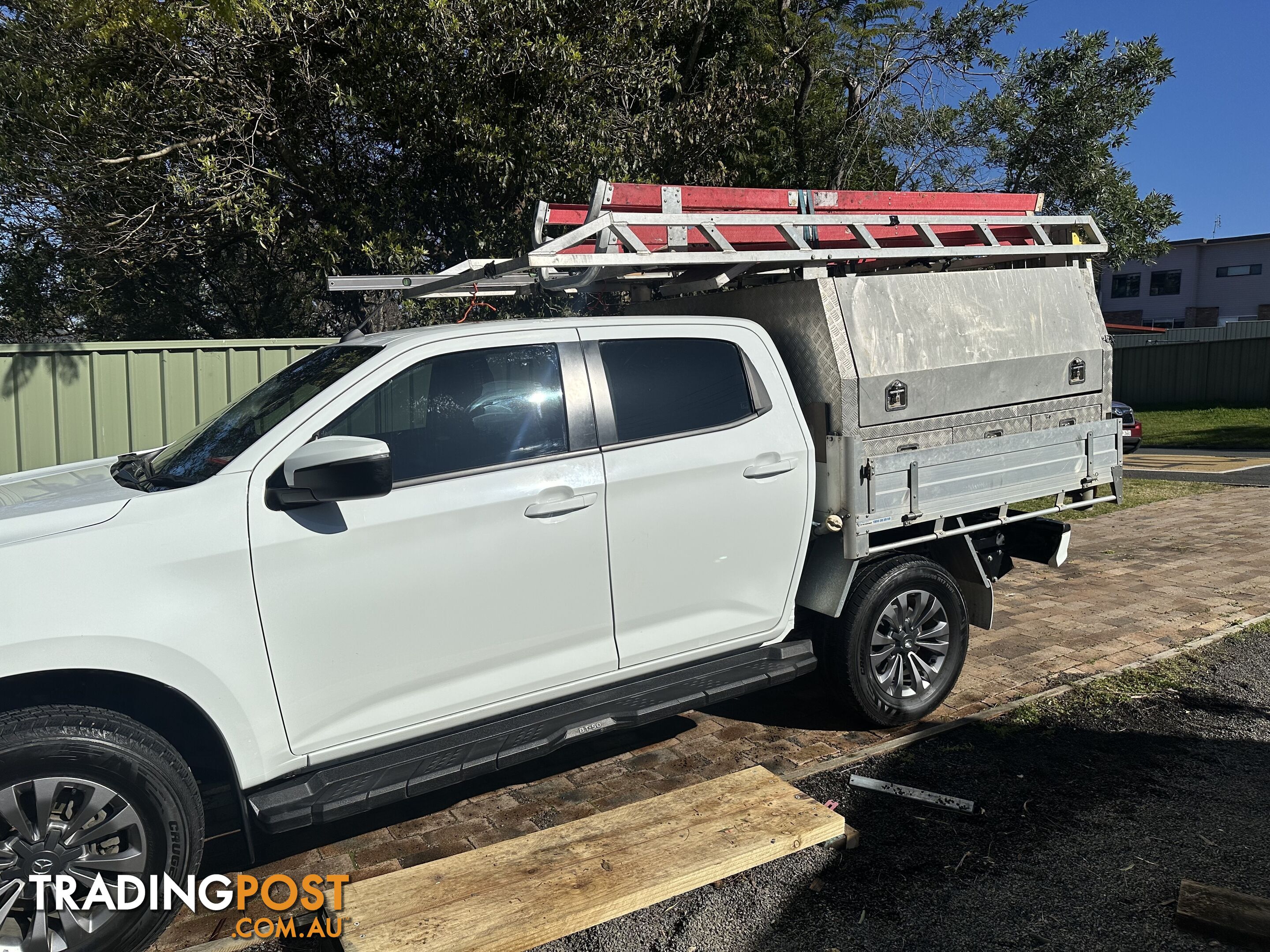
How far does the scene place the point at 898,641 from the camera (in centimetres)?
483

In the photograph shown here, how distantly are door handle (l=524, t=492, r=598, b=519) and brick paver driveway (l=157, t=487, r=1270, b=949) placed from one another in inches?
53.5

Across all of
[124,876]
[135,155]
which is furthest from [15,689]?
[135,155]

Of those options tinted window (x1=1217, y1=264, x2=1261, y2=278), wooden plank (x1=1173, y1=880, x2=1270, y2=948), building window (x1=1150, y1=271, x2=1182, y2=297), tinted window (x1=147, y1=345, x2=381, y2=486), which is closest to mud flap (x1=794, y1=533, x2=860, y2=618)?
wooden plank (x1=1173, y1=880, x2=1270, y2=948)

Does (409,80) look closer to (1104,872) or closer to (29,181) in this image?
(29,181)

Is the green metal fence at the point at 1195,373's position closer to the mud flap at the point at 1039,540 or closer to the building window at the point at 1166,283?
the building window at the point at 1166,283

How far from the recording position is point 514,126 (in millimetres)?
10172

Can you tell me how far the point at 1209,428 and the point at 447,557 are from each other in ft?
81.2

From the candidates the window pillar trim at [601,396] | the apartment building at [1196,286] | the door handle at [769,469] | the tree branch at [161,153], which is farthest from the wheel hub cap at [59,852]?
the apartment building at [1196,286]

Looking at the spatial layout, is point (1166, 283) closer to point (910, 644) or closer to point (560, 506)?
point (910, 644)

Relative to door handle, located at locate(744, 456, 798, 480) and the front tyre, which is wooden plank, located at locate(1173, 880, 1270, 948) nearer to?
door handle, located at locate(744, 456, 798, 480)

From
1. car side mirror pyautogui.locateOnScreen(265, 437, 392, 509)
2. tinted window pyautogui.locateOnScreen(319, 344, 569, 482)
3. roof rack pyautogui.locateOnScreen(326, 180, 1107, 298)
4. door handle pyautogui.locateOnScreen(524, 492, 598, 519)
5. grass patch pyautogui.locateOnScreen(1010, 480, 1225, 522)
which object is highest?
roof rack pyautogui.locateOnScreen(326, 180, 1107, 298)

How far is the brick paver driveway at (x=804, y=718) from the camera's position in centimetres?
391

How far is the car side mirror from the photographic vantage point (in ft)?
10.4

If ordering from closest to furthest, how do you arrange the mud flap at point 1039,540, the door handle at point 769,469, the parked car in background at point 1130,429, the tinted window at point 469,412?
the tinted window at point 469,412 < the door handle at point 769,469 < the mud flap at point 1039,540 < the parked car in background at point 1130,429
